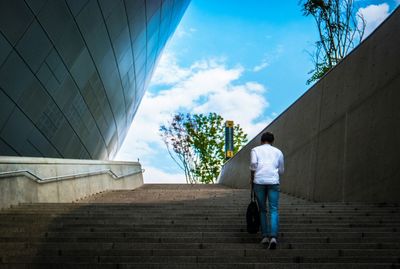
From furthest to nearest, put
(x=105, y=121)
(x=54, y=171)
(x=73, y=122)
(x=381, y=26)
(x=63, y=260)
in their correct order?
(x=105, y=121)
(x=73, y=122)
(x=54, y=171)
(x=381, y=26)
(x=63, y=260)

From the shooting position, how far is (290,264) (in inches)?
150

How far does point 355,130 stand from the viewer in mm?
8234

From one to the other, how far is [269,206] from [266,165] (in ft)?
1.56

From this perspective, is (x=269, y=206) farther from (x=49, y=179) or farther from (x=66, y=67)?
(x=66, y=67)

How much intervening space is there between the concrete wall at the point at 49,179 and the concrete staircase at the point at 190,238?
20.1 inches

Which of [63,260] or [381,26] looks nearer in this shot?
[63,260]

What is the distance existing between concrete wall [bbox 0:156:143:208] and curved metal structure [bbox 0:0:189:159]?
1686 mm

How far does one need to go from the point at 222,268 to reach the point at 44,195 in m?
5.59

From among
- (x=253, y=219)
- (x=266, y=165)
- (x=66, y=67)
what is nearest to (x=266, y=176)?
(x=266, y=165)

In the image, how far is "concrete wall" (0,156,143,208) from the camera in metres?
7.13

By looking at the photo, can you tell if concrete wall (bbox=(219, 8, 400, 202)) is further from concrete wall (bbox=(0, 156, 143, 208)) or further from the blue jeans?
concrete wall (bbox=(0, 156, 143, 208))

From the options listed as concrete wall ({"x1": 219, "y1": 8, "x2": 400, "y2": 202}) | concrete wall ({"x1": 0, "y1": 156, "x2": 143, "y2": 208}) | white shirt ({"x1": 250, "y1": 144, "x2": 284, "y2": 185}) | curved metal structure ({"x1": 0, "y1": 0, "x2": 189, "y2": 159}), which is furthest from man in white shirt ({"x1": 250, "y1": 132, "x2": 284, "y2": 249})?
curved metal structure ({"x1": 0, "y1": 0, "x2": 189, "y2": 159})

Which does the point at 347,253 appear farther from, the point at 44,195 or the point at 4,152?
the point at 4,152

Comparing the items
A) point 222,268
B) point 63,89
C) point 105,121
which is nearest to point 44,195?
point 63,89
